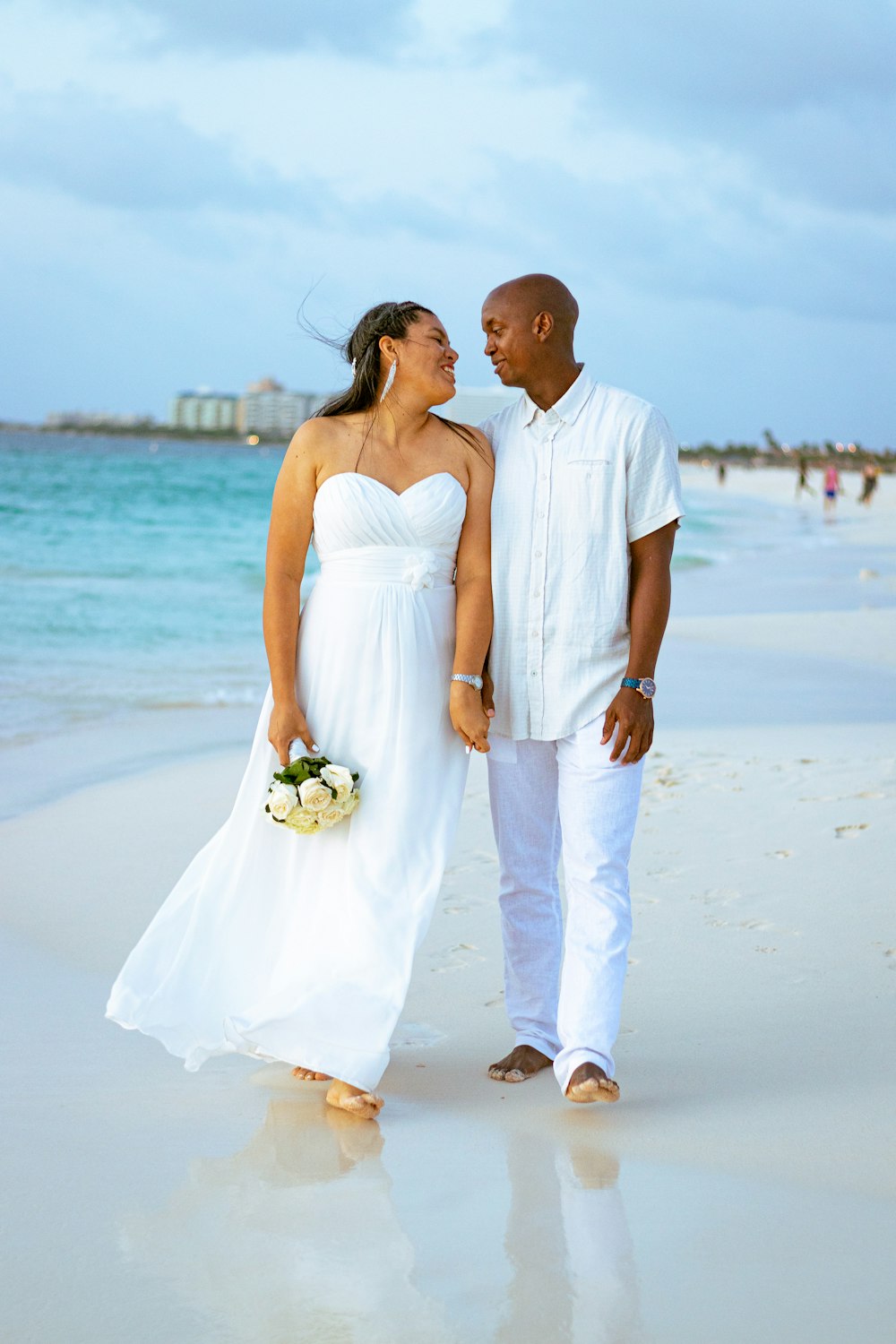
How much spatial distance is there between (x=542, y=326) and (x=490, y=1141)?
1.93 metres

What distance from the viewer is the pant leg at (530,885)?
11.8ft

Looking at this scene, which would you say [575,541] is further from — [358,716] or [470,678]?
[358,716]

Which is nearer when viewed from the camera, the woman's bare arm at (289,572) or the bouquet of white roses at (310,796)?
the bouquet of white roses at (310,796)

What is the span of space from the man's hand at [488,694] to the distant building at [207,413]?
115777 millimetres

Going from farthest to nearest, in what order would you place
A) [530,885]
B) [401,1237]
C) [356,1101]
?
[530,885], [356,1101], [401,1237]

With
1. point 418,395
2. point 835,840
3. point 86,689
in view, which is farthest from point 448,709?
point 86,689

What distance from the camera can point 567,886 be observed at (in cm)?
344

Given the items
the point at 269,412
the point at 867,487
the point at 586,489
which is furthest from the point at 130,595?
the point at 269,412

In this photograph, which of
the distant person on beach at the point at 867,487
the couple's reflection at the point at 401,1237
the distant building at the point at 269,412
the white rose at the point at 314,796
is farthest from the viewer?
the distant building at the point at 269,412

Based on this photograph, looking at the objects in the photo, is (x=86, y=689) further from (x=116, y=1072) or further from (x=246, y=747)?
(x=116, y=1072)

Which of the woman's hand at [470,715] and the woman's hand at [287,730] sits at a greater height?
the woman's hand at [470,715]

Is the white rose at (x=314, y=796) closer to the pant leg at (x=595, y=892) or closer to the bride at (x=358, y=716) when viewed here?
→ the bride at (x=358, y=716)

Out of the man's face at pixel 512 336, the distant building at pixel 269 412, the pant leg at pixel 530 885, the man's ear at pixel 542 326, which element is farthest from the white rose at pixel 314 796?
the distant building at pixel 269 412

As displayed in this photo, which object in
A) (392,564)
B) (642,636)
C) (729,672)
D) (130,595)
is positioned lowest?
(130,595)
